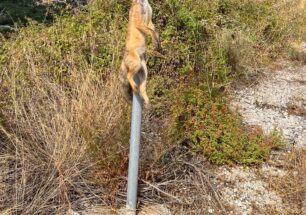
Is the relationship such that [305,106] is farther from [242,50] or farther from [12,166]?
[12,166]

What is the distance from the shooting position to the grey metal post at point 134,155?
2492 mm

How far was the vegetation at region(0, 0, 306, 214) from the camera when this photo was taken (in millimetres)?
2975

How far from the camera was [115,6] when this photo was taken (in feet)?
16.0

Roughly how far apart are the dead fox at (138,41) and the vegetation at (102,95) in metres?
0.70

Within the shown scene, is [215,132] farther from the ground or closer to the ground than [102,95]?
closer to the ground

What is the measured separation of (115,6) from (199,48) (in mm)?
1018

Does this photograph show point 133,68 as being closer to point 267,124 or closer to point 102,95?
point 102,95

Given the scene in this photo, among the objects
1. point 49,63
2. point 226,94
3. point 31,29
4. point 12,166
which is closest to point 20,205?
point 12,166

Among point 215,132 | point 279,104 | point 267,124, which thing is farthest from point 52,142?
point 279,104

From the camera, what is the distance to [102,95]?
315 cm

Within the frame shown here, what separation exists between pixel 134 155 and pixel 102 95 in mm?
692

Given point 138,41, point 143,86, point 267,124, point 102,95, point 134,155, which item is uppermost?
point 138,41

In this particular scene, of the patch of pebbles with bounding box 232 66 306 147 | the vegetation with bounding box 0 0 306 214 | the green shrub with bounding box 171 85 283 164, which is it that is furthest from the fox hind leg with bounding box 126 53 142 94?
the patch of pebbles with bounding box 232 66 306 147

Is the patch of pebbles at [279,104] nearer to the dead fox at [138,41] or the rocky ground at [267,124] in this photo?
the rocky ground at [267,124]
